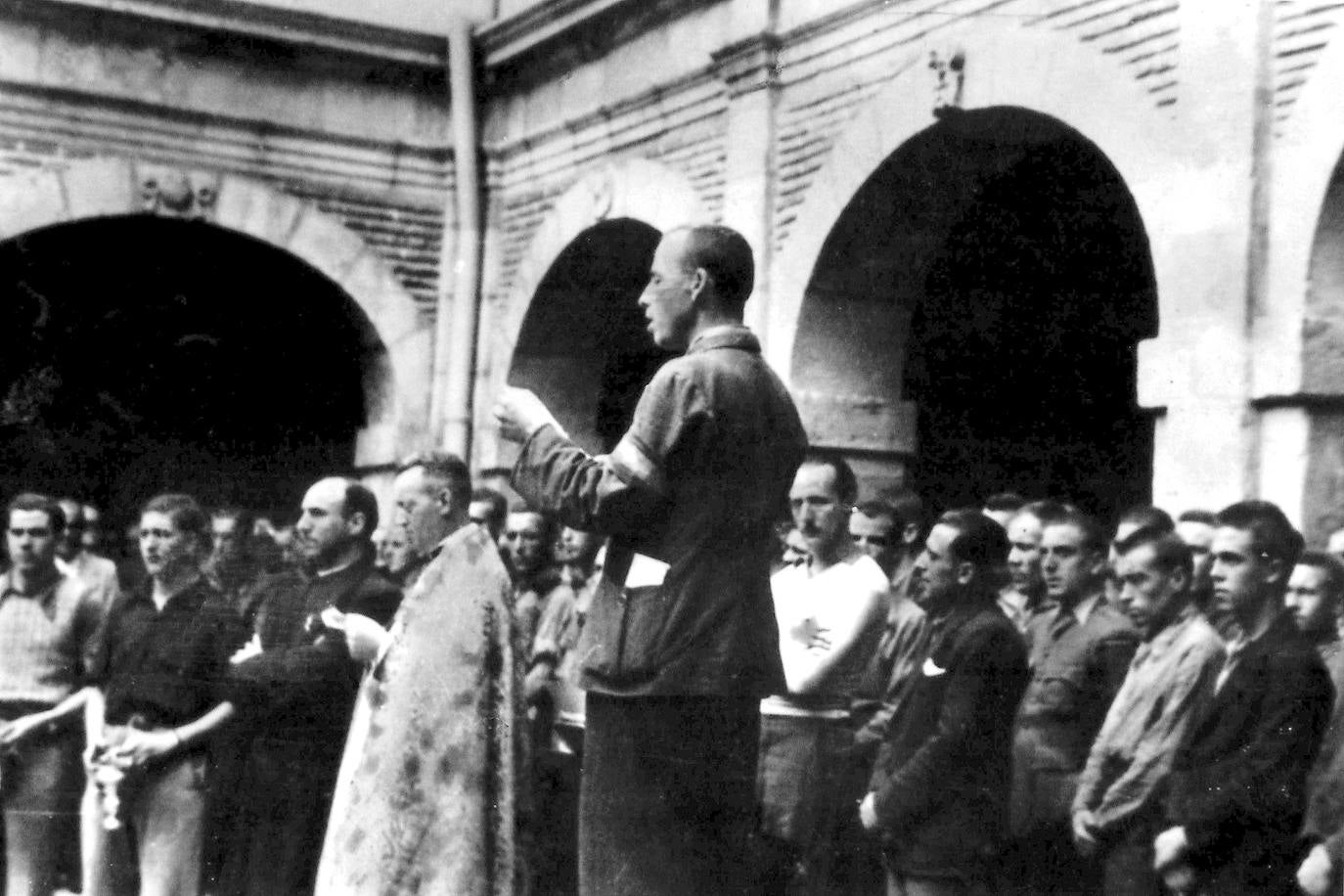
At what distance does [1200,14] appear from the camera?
658 centimetres

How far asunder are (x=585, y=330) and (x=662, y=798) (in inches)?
303

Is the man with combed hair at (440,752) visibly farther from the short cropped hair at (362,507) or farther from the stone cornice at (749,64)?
the stone cornice at (749,64)

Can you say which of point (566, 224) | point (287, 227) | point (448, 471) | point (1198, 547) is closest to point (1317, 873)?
point (1198, 547)

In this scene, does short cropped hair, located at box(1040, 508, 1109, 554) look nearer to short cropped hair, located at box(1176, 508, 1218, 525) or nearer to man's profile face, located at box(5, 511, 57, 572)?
short cropped hair, located at box(1176, 508, 1218, 525)

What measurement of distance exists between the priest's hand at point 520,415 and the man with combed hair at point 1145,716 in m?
2.04

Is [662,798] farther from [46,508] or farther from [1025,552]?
[46,508]

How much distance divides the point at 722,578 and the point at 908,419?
16.8ft

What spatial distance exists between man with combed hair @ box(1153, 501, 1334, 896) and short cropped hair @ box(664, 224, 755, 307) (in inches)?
62.9

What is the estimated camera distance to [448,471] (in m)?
4.71

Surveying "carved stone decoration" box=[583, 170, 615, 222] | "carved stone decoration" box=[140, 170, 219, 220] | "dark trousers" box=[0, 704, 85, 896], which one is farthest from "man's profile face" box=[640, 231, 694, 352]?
"carved stone decoration" box=[140, 170, 219, 220]

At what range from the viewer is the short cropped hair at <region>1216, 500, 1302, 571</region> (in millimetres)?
4738

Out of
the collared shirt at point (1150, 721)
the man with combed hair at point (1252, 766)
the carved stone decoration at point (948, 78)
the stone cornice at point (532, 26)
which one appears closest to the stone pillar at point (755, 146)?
the stone cornice at point (532, 26)

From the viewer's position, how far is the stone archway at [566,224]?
962 centimetres

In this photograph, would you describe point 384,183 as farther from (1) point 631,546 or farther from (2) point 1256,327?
(1) point 631,546
